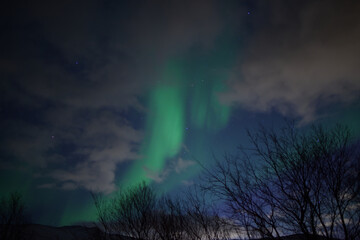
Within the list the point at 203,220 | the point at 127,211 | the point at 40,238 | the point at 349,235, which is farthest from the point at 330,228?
the point at 40,238

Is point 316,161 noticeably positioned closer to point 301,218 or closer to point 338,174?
point 338,174

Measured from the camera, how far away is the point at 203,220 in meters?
12.9

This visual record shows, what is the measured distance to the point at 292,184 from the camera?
19.1ft

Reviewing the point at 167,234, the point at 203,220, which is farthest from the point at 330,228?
the point at 167,234

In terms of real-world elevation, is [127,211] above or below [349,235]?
above

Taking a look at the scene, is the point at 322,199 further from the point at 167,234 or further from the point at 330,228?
the point at 167,234

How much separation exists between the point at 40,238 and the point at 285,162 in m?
87.5

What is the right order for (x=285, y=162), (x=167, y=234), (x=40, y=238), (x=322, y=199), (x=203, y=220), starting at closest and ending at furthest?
(x=322, y=199), (x=285, y=162), (x=203, y=220), (x=167, y=234), (x=40, y=238)

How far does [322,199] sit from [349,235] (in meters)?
1.11

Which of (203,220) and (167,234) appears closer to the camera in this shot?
(203,220)

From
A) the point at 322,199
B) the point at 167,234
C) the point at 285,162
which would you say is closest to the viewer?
the point at 322,199

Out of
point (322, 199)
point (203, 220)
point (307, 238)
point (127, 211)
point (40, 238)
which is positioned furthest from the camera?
point (40, 238)

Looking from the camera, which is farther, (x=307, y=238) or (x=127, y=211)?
(x=127, y=211)

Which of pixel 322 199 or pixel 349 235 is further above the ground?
pixel 322 199
